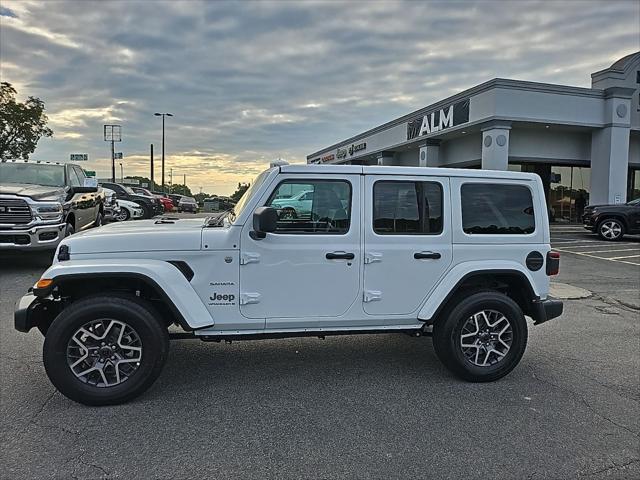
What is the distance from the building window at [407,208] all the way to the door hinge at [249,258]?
1.03 meters

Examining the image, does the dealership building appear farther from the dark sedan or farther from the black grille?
the dark sedan

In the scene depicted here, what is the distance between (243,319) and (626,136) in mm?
22080

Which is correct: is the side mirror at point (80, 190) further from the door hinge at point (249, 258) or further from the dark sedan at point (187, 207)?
the dark sedan at point (187, 207)

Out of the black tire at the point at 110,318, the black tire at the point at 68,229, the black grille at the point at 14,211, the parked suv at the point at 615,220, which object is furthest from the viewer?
the parked suv at the point at 615,220

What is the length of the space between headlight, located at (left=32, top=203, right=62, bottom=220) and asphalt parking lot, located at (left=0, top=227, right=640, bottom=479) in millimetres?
3794

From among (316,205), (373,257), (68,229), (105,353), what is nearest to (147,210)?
(68,229)

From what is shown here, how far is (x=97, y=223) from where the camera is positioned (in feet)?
40.8

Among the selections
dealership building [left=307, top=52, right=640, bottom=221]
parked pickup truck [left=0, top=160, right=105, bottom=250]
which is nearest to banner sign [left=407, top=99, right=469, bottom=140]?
dealership building [left=307, top=52, right=640, bottom=221]

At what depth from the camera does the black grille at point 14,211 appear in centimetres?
835

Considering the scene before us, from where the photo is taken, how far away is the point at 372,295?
413 centimetres

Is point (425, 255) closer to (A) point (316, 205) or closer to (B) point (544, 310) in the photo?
(A) point (316, 205)

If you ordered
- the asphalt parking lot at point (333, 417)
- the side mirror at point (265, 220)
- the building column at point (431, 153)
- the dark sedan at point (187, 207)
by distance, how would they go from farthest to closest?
1. the dark sedan at point (187, 207)
2. the building column at point (431, 153)
3. the side mirror at point (265, 220)
4. the asphalt parking lot at point (333, 417)

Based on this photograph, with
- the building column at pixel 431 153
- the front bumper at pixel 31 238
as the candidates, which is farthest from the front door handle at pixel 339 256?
the building column at pixel 431 153

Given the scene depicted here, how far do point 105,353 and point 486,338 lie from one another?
10.4 ft
